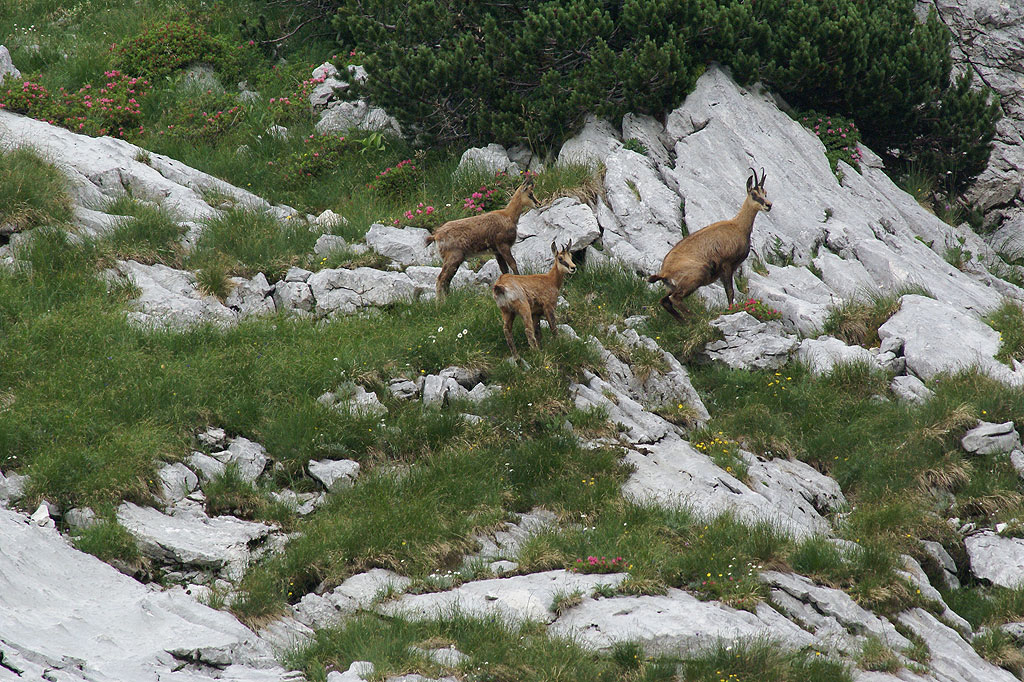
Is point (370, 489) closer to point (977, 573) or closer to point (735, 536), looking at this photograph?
point (735, 536)

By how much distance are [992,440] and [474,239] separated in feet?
25.4

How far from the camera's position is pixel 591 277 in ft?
50.8

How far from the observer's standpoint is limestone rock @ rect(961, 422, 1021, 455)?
12.5 metres

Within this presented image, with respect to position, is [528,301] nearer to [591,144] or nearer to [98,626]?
[591,144]

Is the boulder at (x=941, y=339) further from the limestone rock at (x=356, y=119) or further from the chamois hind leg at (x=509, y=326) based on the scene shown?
the limestone rock at (x=356, y=119)

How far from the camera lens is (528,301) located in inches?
496

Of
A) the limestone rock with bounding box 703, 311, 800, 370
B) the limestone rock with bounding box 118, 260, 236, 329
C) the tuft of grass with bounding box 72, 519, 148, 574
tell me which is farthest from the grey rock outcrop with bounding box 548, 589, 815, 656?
the limestone rock with bounding box 118, 260, 236, 329

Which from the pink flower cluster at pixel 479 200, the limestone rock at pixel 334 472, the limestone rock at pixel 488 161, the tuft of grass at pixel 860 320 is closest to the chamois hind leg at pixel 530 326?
the limestone rock at pixel 334 472

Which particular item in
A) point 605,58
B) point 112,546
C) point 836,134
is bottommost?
point 112,546

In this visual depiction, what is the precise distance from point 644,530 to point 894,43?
13949mm

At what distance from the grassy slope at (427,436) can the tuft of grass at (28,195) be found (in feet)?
0.15

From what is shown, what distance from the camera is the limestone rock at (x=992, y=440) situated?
12531mm

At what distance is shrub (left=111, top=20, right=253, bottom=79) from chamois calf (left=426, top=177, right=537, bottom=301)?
9080 millimetres

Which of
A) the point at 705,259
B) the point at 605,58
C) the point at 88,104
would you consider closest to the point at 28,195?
the point at 88,104
